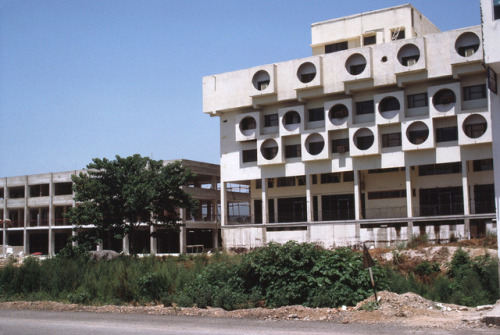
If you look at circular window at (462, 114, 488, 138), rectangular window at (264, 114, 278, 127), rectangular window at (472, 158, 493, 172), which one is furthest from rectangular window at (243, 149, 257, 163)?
rectangular window at (472, 158, 493, 172)

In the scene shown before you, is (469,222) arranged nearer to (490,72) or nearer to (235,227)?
(235,227)

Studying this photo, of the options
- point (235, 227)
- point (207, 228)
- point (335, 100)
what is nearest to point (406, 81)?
point (335, 100)

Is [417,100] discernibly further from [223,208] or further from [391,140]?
[223,208]

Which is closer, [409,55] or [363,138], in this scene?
[409,55]

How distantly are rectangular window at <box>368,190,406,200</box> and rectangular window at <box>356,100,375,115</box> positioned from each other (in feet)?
22.6

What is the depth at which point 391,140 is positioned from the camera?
4856 cm

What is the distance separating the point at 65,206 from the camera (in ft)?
223

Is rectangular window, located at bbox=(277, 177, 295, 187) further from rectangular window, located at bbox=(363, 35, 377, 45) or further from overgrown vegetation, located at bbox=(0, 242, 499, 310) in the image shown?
overgrown vegetation, located at bbox=(0, 242, 499, 310)

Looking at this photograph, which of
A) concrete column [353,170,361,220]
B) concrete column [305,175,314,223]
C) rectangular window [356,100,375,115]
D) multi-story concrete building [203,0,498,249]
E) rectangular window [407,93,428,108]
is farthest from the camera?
concrete column [305,175,314,223]

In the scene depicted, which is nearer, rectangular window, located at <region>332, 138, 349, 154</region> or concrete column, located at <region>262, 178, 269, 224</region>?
rectangular window, located at <region>332, 138, 349, 154</region>

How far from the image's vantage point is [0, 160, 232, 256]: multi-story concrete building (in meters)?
61.1

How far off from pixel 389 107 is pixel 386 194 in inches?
292

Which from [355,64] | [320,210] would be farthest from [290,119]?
[320,210]

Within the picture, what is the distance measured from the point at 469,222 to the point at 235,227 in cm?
2012
